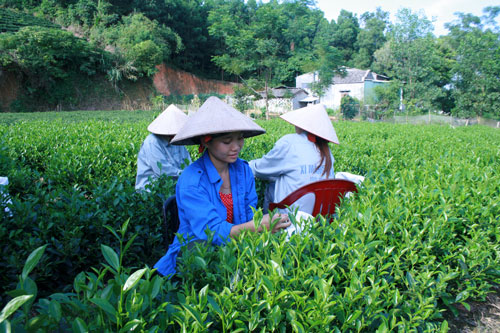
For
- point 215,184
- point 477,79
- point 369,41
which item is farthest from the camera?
point 369,41

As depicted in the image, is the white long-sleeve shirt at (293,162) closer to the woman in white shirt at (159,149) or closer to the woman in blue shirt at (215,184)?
the woman in blue shirt at (215,184)

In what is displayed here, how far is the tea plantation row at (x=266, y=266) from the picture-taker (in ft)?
3.80

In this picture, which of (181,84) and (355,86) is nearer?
(181,84)

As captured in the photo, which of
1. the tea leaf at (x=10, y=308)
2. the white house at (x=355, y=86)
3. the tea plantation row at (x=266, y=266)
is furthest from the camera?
the white house at (x=355, y=86)

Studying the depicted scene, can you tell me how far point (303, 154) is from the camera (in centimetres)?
316

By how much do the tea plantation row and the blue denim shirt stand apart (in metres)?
0.25

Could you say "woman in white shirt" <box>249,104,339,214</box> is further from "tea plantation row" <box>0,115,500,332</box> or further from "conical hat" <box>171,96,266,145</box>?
"conical hat" <box>171,96,266,145</box>

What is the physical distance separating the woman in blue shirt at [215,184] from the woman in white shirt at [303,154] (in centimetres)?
71

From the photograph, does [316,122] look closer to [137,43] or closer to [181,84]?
[137,43]

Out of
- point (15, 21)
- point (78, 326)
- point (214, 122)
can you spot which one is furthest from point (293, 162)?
point (15, 21)

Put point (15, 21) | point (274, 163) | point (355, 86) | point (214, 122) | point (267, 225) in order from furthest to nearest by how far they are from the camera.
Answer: point (355, 86) < point (15, 21) < point (274, 163) < point (214, 122) < point (267, 225)

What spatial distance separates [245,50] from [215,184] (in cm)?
3091

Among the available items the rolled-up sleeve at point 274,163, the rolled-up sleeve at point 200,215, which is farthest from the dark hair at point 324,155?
the rolled-up sleeve at point 200,215

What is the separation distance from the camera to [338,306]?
1.37 meters
